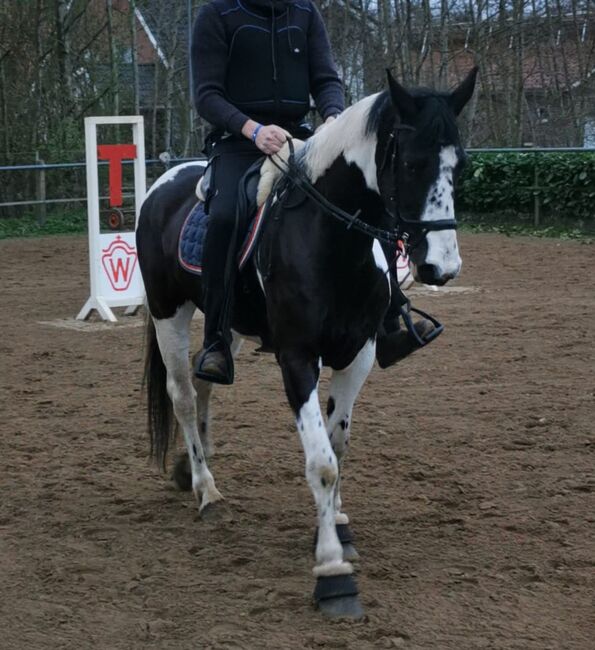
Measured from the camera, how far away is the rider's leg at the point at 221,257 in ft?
15.1

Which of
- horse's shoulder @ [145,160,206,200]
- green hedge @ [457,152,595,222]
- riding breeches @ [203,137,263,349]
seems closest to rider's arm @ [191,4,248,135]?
riding breeches @ [203,137,263,349]

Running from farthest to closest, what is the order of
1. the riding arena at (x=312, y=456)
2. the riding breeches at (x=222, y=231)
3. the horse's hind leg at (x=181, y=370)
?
the horse's hind leg at (x=181, y=370) < the riding breeches at (x=222, y=231) < the riding arena at (x=312, y=456)

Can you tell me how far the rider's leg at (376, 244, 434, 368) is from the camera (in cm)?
482

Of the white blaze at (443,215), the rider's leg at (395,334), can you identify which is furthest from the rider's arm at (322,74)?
the white blaze at (443,215)

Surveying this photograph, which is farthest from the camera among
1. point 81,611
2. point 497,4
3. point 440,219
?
point 497,4

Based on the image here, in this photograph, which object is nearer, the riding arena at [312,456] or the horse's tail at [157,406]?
the riding arena at [312,456]

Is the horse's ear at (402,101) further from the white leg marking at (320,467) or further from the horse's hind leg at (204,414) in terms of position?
the horse's hind leg at (204,414)

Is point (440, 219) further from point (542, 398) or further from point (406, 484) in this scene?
point (542, 398)

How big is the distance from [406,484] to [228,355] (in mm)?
1391

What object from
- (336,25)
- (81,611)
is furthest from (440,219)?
(336,25)

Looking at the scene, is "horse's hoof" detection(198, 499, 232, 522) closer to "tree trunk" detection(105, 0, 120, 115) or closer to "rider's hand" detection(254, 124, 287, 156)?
"rider's hand" detection(254, 124, 287, 156)

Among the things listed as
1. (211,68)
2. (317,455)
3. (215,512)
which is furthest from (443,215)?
(215,512)

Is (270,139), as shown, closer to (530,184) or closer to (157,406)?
(157,406)

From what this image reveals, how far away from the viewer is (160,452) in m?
5.72
